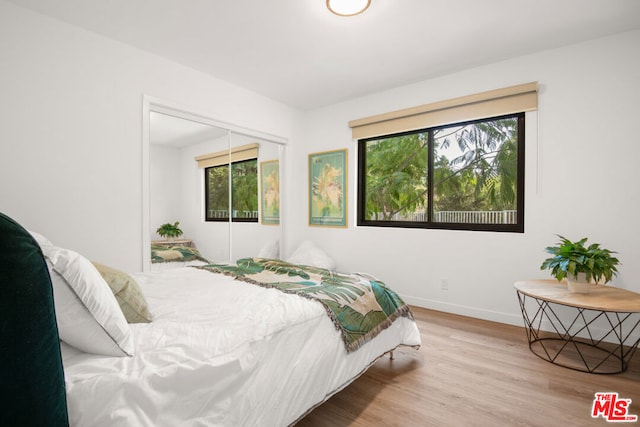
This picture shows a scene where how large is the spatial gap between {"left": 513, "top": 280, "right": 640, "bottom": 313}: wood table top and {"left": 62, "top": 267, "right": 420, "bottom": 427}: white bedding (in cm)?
133

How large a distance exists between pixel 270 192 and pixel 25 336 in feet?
11.5

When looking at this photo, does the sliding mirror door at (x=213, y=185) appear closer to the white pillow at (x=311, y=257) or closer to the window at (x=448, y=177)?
the white pillow at (x=311, y=257)

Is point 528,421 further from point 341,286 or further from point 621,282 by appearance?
point 621,282

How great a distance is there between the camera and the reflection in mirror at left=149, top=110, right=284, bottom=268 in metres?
3.03

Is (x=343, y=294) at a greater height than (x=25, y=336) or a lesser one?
lesser

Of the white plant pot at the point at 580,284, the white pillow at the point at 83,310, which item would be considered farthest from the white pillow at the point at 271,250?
the white plant pot at the point at 580,284

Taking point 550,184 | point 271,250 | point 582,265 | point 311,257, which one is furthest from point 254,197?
point 582,265

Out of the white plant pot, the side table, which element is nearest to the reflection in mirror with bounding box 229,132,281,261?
the side table

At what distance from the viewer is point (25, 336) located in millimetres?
713

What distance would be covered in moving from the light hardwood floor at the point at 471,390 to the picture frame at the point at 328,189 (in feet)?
6.95

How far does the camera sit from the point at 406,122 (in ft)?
12.0

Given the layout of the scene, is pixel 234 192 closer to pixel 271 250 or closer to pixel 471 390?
pixel 271 250

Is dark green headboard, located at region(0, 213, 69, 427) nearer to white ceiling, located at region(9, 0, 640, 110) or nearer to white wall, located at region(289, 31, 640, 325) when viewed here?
white ceiling, located at region(9, 0, 640, 110)

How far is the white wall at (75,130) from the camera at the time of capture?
218 centimetres
